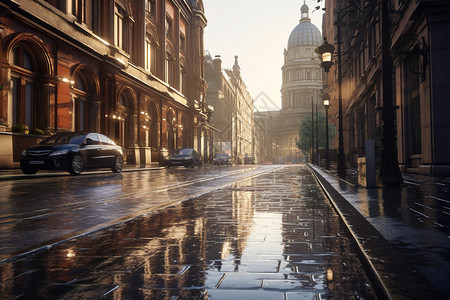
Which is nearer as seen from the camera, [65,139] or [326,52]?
[65,139]

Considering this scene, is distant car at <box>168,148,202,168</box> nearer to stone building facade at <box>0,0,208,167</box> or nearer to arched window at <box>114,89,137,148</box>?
stone building facade at <box>0,0,208,167</box>

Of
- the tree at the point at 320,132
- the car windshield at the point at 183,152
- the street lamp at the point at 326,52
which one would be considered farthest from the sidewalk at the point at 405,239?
the tree at the point at 320,132

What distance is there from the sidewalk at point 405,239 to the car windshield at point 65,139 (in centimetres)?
1171

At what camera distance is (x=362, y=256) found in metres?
3.49

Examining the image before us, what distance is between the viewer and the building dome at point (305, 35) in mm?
137375

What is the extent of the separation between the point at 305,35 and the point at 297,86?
17449 millimetres

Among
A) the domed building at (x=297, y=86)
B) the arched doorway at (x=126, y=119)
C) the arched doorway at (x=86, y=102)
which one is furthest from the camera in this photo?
the domed building at (x=297, y=86)

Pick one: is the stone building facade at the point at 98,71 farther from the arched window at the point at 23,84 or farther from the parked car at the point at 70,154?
the parked car at the point at 70,154

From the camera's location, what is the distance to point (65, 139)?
16.4 meters

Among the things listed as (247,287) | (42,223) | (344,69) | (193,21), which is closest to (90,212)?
(42,223)

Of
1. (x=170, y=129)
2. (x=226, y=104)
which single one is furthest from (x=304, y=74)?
(x=170, y=129)

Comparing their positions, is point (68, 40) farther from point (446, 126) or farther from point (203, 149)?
point (203, 149)

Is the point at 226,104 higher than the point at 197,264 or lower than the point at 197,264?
higher

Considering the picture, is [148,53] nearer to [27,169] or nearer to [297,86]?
[27,169]
